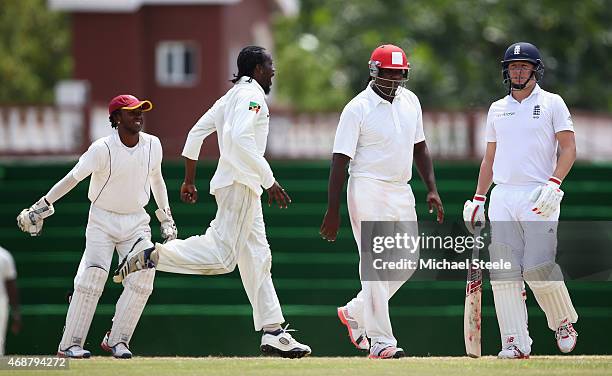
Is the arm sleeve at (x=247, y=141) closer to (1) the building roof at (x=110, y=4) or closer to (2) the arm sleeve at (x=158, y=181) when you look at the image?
(2) the arm sleeve at (x=158, y=181)

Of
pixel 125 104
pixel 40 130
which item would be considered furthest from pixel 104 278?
pixel 40 130

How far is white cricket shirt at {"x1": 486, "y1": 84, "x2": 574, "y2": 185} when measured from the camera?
30.4ft

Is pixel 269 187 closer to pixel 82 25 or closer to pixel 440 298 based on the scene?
pixel 440 298

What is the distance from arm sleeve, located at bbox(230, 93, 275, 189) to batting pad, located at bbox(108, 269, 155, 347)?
1.13 metres

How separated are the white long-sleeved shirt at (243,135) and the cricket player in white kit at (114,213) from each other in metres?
0.52

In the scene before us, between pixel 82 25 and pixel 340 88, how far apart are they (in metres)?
10.9

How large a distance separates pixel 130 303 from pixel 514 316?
2.58 metres

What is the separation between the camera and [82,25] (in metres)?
24.3

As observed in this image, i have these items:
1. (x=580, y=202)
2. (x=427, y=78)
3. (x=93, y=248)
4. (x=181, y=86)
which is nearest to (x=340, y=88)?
(x=427, y=78)

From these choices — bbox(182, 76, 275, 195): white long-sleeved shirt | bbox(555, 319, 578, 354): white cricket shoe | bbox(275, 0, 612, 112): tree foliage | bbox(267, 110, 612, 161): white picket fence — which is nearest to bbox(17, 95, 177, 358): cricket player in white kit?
bbox(182, 76, 275, 195): white long-sleeved shirt

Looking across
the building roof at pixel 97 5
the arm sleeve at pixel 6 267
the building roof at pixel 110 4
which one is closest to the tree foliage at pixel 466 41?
the building roof at pixel 110 4

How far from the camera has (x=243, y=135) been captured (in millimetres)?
9219

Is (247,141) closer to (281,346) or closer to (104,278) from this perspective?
(281,346)

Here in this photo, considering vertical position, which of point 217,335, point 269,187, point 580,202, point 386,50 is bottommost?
point 217,335
